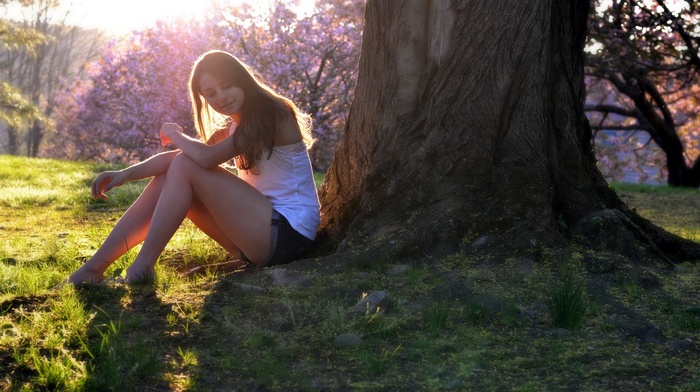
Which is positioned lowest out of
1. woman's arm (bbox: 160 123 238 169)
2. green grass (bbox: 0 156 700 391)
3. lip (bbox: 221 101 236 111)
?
green grass (bbox: 0 156 700 391)

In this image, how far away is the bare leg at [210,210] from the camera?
159 inches

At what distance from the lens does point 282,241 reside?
443cm

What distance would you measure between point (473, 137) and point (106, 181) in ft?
6.84

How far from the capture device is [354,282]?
3729 mm

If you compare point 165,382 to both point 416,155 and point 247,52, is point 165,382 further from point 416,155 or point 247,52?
point 247,52

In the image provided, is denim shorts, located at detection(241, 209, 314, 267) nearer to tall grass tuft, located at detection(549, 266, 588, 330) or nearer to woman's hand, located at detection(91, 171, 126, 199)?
woman's hand, located at detection(91, 171, 126, 199)

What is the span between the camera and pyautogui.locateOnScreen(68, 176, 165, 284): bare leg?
3.98m

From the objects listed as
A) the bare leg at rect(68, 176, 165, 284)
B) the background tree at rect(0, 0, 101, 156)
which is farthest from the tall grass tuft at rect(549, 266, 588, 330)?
the background tree at rect(0, 0, 101, 156)

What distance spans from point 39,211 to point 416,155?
462 centimetres

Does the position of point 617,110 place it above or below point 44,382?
above

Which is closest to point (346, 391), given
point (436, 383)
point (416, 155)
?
point (436, 383)

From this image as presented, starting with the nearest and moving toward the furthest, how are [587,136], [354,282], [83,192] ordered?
[354,282] < [587,136] < [83,192]

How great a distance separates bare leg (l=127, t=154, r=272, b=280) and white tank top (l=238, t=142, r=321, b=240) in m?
0.14

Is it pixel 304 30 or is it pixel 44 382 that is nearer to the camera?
pixel 44 382
